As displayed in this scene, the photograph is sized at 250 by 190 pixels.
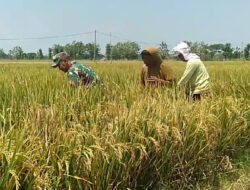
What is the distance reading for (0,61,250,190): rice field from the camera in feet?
6.65

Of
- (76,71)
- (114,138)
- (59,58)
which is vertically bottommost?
(114,138)

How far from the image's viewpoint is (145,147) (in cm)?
259

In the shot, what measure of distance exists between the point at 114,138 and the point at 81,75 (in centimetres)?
149

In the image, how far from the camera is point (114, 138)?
2455 mm

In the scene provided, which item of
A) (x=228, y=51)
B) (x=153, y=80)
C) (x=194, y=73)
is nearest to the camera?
(x=153, y=80)

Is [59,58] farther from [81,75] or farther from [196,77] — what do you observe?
[196,77]

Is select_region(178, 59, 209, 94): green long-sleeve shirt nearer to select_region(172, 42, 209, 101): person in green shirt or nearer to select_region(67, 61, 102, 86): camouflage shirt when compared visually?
select_region(172, 42, 209, 101): person in green shirt

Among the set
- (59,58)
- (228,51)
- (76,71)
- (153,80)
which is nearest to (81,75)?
(76,71)

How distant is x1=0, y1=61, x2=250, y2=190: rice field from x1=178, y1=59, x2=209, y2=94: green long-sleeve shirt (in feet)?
1.05

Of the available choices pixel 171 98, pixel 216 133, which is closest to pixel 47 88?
pixel 171 98

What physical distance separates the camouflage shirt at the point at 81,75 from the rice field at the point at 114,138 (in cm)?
13

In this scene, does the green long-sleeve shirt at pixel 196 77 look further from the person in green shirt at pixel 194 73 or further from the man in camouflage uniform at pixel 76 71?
the man in camouflage uniform at pixel 76 71

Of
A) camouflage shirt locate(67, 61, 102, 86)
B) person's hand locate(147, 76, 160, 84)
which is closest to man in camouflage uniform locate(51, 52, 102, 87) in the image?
camouflage shirt locate(67, 61, 102, 86)

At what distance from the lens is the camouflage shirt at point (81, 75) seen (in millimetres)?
3682
